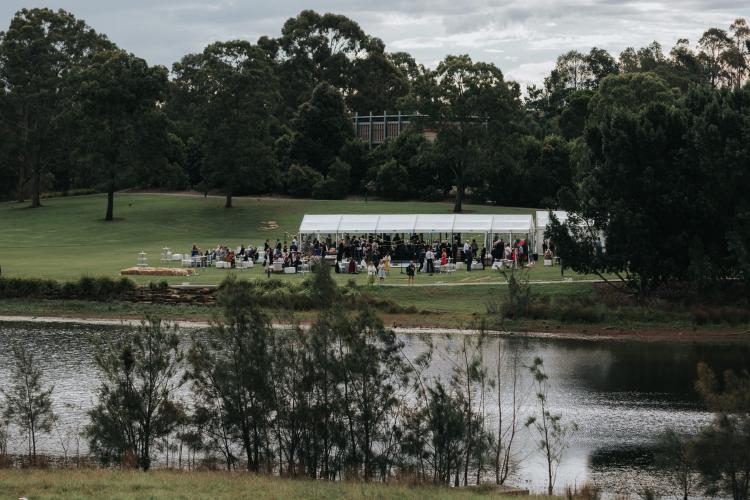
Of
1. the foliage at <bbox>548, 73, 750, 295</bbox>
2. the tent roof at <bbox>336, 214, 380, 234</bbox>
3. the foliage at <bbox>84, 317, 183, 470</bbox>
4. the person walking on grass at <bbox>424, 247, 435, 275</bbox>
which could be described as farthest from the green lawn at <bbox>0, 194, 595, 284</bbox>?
the foliage at <bbox>84, 317, 183, 470</bbox>

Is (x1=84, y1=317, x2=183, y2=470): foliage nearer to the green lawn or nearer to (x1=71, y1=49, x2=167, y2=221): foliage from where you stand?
the green lawn

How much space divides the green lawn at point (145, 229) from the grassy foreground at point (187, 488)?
1186 inches

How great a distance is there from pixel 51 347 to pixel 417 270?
20.6 m

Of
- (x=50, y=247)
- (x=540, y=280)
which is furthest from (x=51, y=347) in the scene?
(x=50, y=247)

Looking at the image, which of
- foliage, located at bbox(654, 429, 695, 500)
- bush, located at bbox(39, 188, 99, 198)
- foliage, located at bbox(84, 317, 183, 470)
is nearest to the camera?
foliage, located at bbox(654, 429, 695, 500)

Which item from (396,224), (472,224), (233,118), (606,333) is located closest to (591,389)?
(606,333)

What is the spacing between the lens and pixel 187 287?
49.4 metres

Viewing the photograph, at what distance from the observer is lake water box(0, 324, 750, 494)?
25562 millimetres

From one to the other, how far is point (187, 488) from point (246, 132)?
212 ft

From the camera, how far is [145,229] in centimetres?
7794

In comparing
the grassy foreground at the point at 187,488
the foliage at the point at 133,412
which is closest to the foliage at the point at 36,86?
the foliage at the point at 133,412

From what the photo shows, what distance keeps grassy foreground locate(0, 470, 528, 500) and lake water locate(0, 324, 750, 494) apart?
15.1 feet

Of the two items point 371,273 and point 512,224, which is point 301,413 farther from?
point 512,224

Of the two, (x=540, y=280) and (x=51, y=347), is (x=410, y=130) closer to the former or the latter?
(x=540, y=280)
